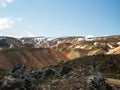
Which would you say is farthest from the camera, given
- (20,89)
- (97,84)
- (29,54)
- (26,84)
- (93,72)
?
(29,54)

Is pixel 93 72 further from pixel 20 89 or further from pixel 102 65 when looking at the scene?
pixel 102 65

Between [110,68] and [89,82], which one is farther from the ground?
[89,82]

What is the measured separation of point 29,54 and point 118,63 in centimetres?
7565

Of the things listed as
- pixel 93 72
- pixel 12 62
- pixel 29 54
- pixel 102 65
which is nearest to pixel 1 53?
pixel 12 62

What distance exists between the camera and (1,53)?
179m

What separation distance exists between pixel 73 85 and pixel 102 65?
9292 centimetres

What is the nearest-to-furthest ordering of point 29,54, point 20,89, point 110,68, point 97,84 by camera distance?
point 20,89
point 97,84
point 110,68
point 29,54

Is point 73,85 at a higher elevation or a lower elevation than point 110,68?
higher

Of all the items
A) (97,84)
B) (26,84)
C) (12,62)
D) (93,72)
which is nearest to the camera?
(26,84)

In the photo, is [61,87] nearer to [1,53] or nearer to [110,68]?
[110,68]

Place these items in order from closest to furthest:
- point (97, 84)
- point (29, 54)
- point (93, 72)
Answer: point (97, 84) < point (93, 72) < point (29, 54)

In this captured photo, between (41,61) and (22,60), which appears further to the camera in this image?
(41,61)

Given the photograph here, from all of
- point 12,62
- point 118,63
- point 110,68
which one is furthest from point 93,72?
point 12,62

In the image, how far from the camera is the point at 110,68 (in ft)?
416
